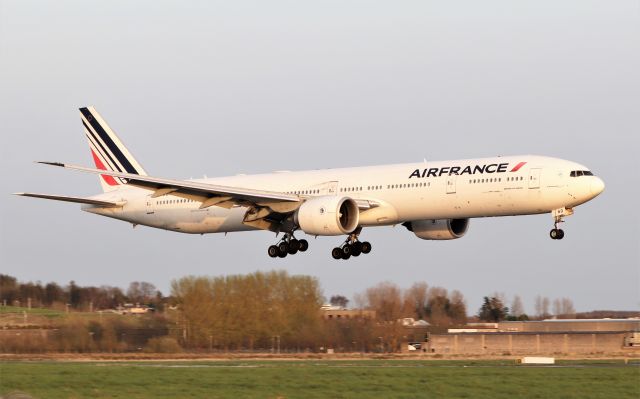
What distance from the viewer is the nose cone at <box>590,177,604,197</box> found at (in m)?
48.4

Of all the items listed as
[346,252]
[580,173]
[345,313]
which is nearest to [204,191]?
[346,252]

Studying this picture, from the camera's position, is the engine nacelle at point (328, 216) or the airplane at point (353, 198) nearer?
the airplane at point (353, 198)

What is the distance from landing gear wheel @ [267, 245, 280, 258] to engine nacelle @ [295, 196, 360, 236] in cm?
408

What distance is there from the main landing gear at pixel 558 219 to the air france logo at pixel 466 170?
244cm

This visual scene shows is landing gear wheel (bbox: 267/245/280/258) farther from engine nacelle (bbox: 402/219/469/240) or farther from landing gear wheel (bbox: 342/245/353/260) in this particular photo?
engine nacelle (bbox: 402/219/469/240)

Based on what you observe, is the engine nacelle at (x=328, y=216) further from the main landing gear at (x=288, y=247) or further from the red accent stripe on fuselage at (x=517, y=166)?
the red accent stripe on fuselage at (x=517, y=166)

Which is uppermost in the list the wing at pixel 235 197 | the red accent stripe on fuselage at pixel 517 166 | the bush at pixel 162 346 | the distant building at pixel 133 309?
the red accent stripe on fuselage at pixel 517 166

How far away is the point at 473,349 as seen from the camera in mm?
77000

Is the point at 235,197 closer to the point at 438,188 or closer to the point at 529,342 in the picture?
the point at 438,188

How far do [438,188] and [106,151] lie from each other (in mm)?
22008

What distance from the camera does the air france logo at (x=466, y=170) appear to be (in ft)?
162

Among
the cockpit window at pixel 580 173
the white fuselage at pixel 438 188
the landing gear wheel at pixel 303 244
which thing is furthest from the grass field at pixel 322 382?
the landing gear wheel at pixel 303 244

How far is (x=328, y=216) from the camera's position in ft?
169

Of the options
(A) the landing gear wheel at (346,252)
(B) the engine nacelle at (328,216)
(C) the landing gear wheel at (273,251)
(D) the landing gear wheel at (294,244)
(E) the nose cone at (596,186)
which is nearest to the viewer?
(E) the nose cone at (596,186)
